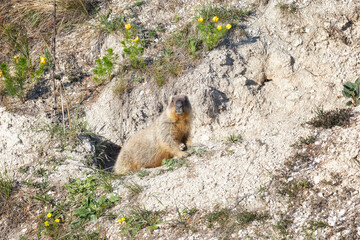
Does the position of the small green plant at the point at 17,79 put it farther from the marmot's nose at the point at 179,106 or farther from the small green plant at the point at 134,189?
the small green plant at the point at 134,189

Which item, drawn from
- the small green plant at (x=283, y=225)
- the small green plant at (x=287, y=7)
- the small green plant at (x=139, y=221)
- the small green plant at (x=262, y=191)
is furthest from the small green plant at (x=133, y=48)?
the small green plant at (x=283, y=225)

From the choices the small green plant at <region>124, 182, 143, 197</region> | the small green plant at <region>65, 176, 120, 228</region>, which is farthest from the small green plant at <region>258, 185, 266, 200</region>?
the small green plant at <region>65, 176, 120, 228</region>

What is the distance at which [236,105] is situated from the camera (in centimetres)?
782

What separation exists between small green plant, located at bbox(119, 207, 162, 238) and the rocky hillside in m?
0.03

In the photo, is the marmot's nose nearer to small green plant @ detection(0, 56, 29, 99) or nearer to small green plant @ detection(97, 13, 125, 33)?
small green plant @ detection(97, 13, 125, 33)

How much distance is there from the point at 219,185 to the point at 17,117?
15.7 feet

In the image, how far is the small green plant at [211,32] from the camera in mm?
7723

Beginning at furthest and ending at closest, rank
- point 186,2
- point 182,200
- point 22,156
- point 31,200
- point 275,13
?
point 186,2 < point 275,13 < point 22,156 < point 31,200 < point 182,200

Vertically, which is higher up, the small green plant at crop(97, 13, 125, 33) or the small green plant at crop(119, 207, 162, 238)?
the small green plant at crop(97, 13, 125, 33)

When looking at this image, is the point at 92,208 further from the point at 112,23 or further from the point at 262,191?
the point at 112,23

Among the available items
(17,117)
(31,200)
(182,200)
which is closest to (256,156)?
(182,200)

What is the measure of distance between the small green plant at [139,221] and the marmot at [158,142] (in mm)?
2335

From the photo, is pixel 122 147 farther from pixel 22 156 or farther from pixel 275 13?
pixel 275 13

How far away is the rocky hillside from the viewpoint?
472cm
